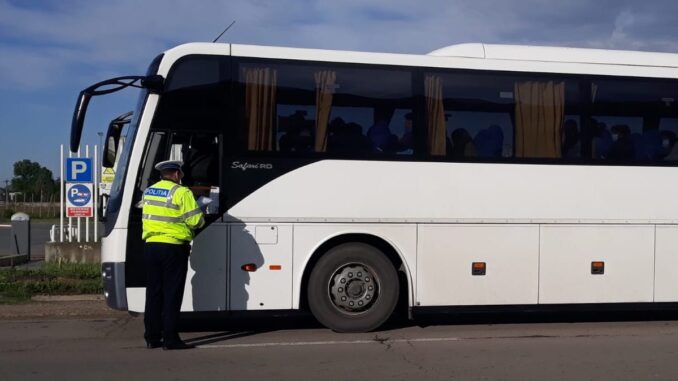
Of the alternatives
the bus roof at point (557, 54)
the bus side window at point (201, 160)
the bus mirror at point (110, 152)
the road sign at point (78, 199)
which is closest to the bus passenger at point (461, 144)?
the bus roof at point (557, 54)

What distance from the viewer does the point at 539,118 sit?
32.2ft

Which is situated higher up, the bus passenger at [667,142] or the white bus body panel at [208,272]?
the bus passenger at [667,142]

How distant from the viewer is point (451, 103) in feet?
31.6

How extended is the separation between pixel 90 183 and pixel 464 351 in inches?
403

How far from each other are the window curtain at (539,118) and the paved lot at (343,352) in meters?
2.28

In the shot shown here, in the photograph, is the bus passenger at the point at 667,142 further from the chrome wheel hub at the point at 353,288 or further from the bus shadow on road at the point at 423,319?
the chrome wheel hub at the point at 353,288

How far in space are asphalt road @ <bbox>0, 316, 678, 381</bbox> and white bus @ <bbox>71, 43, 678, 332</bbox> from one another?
1.50ft

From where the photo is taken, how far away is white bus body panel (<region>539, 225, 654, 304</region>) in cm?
973

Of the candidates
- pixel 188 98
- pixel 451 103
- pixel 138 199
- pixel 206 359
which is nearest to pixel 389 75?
pixel 451 103

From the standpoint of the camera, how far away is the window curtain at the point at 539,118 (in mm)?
9727

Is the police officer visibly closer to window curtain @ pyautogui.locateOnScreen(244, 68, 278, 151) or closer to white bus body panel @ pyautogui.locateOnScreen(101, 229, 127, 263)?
white bus body panel @ pyautogui.locateOnScreen(101, 229, 127, 263)

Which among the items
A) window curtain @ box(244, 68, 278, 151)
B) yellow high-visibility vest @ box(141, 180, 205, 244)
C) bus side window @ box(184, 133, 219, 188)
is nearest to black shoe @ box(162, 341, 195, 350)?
yellow high-visibility vest @ box(141, 180, 205, 244)

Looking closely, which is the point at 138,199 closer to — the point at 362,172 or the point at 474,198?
the point at 362,172

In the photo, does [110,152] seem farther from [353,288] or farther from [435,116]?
[435,116]
